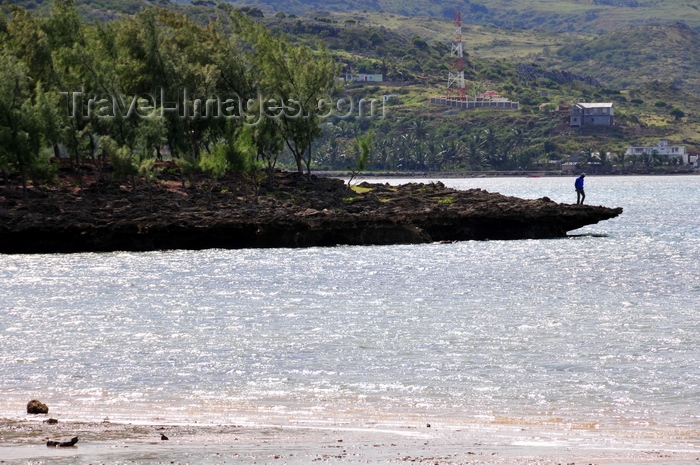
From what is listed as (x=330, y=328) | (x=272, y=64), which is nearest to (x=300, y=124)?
(x=272, y=64)

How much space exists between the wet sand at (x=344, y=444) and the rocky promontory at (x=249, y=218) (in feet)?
141

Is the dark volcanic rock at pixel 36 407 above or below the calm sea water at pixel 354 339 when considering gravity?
above

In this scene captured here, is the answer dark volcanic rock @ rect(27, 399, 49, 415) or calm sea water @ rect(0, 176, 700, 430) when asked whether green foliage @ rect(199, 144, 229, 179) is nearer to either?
calm sea water @ rect(0, 176, 700, 430)

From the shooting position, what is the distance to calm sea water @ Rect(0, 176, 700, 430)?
22.4 metres

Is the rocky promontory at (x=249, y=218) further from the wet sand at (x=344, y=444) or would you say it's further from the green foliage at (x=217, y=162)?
the wet sand at (x=344, y=444)

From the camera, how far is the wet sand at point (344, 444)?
1692 centimetres

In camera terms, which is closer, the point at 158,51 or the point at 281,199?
the point at 281,199

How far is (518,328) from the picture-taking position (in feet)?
107

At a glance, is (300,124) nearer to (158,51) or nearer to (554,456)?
(158,51)

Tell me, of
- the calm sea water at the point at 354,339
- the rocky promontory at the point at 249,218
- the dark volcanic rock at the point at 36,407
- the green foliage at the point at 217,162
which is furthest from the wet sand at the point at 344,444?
the green foliage at the point at 217,162

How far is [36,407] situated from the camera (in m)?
21.0

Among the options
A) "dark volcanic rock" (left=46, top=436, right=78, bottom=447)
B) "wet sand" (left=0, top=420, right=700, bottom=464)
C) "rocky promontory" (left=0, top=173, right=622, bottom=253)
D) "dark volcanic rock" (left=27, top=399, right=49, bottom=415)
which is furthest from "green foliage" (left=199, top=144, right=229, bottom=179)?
Answer: "dark volcanic rock" (left=46, top=436, right=78, bottom=447)

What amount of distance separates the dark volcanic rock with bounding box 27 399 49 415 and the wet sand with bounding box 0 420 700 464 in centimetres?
93

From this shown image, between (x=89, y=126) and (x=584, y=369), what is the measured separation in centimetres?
5536
